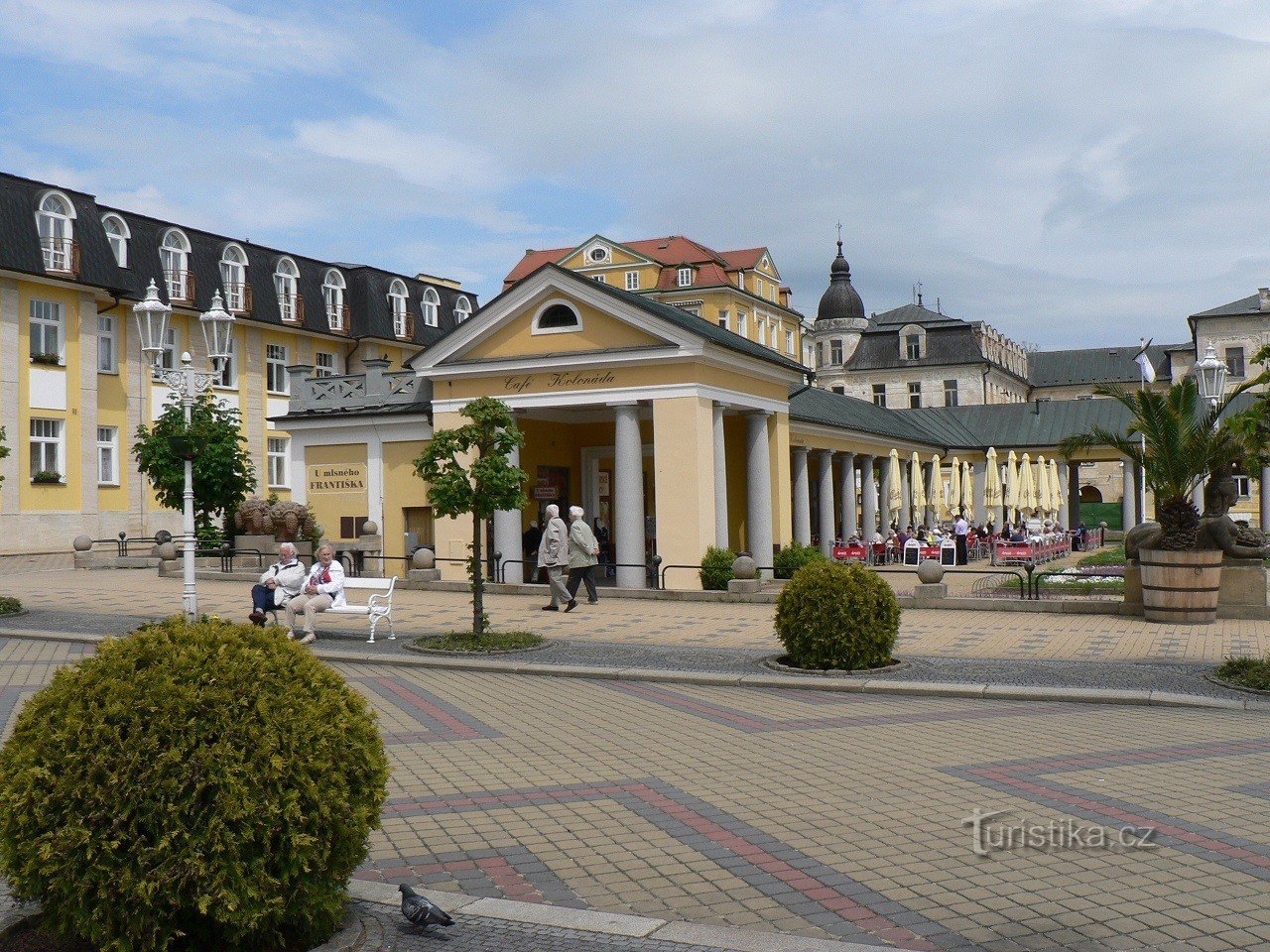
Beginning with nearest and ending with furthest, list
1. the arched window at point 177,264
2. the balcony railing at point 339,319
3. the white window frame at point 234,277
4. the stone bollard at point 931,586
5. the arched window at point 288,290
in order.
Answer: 1. the stone bollard at point 931,586
2. the arched window at point 177,264
3. the white window frame at point 234,277
4. the arched window at point 288,290
5. the balcony railing at point 339,319

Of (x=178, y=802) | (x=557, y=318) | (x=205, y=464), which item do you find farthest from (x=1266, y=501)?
(x=178, y=802)

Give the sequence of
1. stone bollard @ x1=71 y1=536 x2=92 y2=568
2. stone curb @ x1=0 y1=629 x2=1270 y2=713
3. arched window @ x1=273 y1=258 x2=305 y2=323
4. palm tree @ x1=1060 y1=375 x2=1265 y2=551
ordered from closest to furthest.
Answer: stone curb @ x1=0 y1=629 x2=1270 y2=713, palm tree @ x1=1060 y1=375 x2=1265 y2=551, stone bollard @ x1=71 y1=536 x2=92 y2=568, arched window @ x1=273 y1=258 x2=305 y2=323

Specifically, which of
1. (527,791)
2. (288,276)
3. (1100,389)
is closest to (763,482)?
(1100,389)

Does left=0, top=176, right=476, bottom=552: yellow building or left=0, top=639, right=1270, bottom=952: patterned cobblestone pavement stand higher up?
left=0, top=176, right=476, bottom=552: yellow building

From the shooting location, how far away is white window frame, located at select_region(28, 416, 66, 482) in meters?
35.5

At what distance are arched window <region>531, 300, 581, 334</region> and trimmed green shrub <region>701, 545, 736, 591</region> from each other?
6.21m

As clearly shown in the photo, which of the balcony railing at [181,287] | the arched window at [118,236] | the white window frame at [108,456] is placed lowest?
the white window frame at [108,456]

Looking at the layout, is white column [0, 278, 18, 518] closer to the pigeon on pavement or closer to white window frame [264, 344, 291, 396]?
white window frame [264, 344, 291, 396]

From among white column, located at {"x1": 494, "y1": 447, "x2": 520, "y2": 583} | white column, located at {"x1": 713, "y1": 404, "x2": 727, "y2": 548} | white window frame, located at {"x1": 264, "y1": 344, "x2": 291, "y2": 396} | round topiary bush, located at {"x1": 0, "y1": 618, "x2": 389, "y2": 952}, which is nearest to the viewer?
round topiary bush, located at {"x1": 0, "y1": 618, "x2": 389, "y2": 952}

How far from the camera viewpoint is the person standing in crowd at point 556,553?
19.9 metres

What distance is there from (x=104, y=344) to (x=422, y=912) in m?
38.7

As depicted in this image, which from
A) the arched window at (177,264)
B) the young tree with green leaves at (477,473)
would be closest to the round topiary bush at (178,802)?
the young tree with green leaves at (477,473)

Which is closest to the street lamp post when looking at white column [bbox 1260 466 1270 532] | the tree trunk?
the tree trunk

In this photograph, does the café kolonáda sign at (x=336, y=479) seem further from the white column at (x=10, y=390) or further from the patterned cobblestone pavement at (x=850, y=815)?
the patterned cobblestone pavement at (x=850, y=815)
